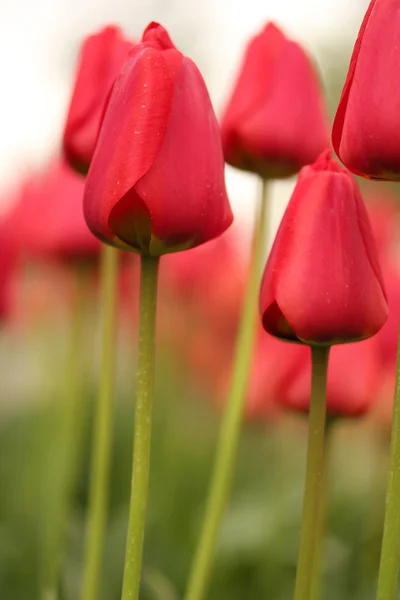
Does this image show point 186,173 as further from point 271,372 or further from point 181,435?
point 181,435

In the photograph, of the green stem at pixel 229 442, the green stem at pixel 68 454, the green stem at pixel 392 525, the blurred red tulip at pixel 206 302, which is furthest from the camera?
the blurred red tulip at pixel 206 302

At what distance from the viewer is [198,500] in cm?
127

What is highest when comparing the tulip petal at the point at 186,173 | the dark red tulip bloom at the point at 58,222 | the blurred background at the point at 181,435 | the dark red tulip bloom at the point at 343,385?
the tulip petal at the point at 186,173

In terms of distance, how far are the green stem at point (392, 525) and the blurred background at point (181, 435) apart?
0.67 feet

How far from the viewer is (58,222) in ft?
3.10

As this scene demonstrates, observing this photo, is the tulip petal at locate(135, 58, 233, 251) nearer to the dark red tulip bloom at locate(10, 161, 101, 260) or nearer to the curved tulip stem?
the curved tulip stem

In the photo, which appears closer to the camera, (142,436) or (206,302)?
(142,436)

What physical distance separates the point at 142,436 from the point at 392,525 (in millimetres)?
115

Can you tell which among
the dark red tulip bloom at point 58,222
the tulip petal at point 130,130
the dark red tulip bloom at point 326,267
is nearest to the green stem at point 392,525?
the dark red tulip bloom at point 326,267

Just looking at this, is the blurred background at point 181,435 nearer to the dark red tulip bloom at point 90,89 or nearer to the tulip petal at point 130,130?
the dark red tulip bloom at point 90,89

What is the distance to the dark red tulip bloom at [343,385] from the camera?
64cm

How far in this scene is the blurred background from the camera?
89 centimetres

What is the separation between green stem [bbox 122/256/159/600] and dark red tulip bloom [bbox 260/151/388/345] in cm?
5

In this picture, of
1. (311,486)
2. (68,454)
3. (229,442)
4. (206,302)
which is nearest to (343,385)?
(229,442)
